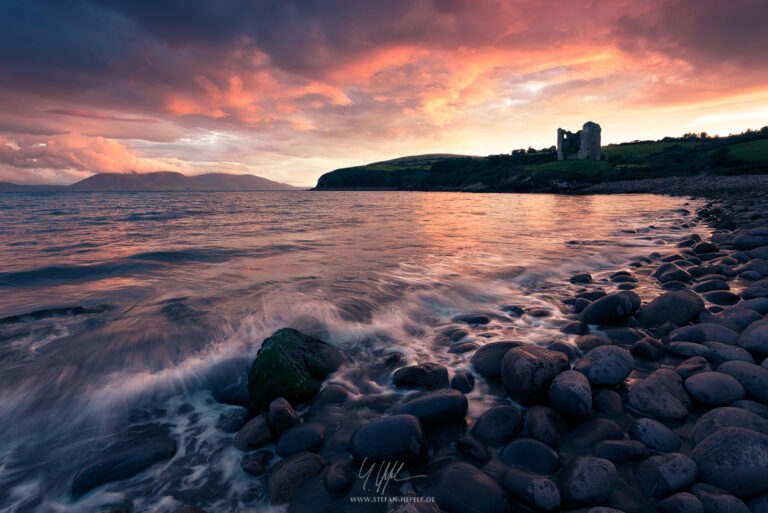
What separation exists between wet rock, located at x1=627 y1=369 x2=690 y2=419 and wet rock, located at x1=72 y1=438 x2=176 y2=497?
4910mm

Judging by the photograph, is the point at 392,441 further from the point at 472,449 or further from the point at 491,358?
the point at 491,358

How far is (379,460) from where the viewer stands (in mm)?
2959

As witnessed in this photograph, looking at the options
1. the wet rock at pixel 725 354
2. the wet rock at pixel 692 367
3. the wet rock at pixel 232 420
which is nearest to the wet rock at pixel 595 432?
the wet rock at pixel 692 367

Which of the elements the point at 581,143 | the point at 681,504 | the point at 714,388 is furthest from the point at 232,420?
the point at 581,143

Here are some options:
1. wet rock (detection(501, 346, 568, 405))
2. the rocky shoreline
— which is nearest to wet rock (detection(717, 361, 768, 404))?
the rocky shoreline

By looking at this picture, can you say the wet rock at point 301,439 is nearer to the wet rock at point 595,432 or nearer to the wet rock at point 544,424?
the wet rock at point 544,424

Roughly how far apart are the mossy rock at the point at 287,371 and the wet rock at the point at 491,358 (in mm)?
2058

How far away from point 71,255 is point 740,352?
18.9 meters

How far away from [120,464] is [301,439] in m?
1.72

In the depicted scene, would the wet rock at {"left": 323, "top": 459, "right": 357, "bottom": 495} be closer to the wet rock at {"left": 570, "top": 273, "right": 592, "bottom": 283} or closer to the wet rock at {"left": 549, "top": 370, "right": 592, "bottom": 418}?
the wet rock at {"left": 549, "top": 370, "right": 592, "bottom": 418}

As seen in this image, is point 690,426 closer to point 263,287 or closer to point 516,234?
point 263,287

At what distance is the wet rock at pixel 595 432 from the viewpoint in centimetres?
303

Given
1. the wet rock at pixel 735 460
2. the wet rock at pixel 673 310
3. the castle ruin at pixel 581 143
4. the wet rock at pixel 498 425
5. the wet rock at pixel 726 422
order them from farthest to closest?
the castle ruin at pixel 581 143
the wet rock at pixel 673 310
the wet rock at pixel 498 425
the wet rock at pixel 726 422
the wet rock at pixel 735 460

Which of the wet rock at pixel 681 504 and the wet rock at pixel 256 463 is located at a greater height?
the wet rock at pixel 681 504
